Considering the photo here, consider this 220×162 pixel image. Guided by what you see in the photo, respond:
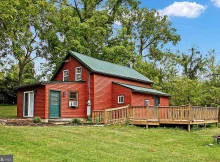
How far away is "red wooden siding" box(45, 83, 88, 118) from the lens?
19625 millimetres

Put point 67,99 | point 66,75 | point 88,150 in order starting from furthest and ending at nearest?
point 66,75, point 67,99, point 88,150

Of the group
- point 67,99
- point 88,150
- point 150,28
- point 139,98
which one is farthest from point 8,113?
point 150,28

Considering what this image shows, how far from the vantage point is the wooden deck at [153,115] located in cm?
1728

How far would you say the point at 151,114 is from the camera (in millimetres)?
18000

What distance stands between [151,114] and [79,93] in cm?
627

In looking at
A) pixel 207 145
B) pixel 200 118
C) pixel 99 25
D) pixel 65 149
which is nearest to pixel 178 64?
pixel 99 25

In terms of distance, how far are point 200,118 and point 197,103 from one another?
634 inches

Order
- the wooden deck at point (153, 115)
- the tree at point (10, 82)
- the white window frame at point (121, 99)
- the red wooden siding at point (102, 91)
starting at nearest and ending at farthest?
1. the wooden deck at point (153, 115)
2. the red wooden siding at point (102, 91)
3. the white window frame at point (121, 99)
4. the tree at point (10, 82)

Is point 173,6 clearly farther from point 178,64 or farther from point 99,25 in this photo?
point 99,25

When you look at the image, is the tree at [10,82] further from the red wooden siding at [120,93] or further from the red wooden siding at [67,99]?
the red wooden siding at [120,93]

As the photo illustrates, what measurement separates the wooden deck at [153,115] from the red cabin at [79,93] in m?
3.00

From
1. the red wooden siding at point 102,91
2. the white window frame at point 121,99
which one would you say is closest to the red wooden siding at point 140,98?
the white window frame at point 121,99

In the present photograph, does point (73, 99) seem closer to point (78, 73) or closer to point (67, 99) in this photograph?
point (67, 99)

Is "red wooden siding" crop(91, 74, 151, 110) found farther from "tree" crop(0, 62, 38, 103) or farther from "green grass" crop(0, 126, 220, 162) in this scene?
"tree" crop(0, 62, 38, 103)
